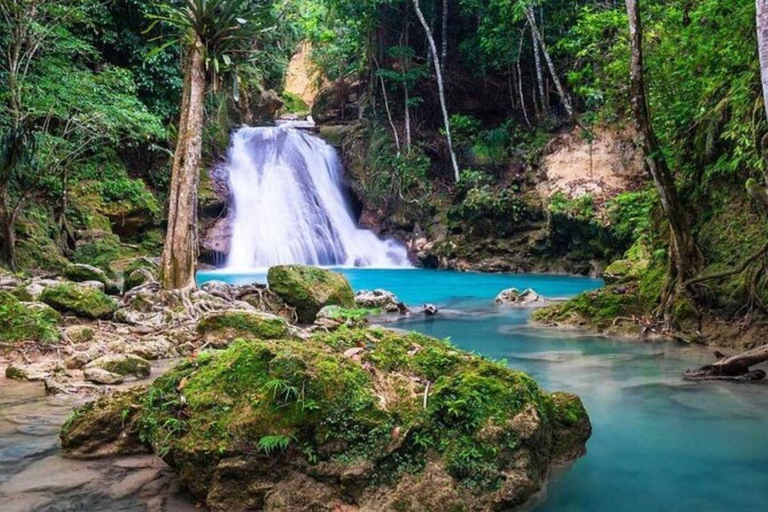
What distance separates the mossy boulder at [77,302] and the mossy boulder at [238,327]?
2067 millimetres

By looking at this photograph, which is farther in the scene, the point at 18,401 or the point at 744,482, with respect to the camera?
the point at 18,401

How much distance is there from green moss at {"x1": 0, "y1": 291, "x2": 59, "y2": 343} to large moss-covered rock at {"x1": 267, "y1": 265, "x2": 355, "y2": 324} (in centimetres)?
378

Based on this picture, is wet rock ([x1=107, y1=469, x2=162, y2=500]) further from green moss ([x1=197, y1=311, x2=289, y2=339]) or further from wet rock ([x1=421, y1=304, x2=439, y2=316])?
wet rock ([x1=421, y1=304, x2=439, y2=316])

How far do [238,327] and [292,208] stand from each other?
16859 millimetres

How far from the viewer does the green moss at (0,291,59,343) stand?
652cm

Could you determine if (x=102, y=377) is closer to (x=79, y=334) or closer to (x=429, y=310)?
(x=79, y=334)

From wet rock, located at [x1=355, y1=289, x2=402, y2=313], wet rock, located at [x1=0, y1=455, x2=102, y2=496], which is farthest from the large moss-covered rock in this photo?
wet rock, located at [x1=0, y1=455, x2=102, y2=496]

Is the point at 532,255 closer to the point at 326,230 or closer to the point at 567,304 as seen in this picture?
the point at 326,230

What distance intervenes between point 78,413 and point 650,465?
373 cm

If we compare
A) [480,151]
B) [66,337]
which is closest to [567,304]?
[66,337]

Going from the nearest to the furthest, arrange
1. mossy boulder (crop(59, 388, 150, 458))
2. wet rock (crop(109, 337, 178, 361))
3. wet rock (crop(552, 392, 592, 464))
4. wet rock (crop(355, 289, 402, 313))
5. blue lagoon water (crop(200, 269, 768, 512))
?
blue lagoon water (crop(200, 269, 768, 512)) → mossy boulder (crop(59, 388, 150, 458)) → wet rock (crop(552, 392, 592, 464)) → wet rock (crop(109, 337, 178, 361)) → wet rock (crop(355, 289, 402, 313))

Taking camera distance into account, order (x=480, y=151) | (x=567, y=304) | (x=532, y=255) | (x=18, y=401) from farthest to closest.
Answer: (x=480, y=151) → (x=532, y=255) → (x=567, y=304) → (x=18, y=401)

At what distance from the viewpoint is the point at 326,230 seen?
23.6m

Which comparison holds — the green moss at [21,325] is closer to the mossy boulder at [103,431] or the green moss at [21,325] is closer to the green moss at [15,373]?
the green moss at [15,373]
